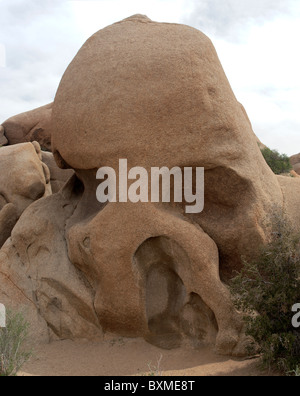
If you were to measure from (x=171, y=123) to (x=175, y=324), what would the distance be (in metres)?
3.12

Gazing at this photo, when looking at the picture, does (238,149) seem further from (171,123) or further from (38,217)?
(38,217)

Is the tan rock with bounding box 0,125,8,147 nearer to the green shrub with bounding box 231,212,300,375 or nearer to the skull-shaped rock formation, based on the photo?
the skull-shaped rock formation

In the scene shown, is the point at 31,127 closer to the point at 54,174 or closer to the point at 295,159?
the point at 54,174

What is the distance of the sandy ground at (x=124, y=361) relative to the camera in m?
6.58

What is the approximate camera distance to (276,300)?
621cm

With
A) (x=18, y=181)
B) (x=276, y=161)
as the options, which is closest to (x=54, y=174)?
(x=18, y=181)

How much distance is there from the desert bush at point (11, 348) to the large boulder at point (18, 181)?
156 inches

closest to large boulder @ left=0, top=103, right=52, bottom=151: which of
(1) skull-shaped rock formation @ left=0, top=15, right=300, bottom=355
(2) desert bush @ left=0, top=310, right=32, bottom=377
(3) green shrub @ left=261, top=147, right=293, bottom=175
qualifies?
(3) green shrub @ left=261, top=147, right=293, bottom=175

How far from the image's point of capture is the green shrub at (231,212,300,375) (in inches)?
240

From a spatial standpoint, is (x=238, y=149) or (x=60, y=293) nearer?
(x=238, y=149)

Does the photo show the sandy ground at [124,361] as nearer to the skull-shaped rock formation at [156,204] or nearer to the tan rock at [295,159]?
the skull-shaped rock formation at [156,204]

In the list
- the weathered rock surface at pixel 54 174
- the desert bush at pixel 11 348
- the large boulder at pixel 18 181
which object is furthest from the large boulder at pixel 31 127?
the desert bush at pixel 11 348

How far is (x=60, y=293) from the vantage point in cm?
815
